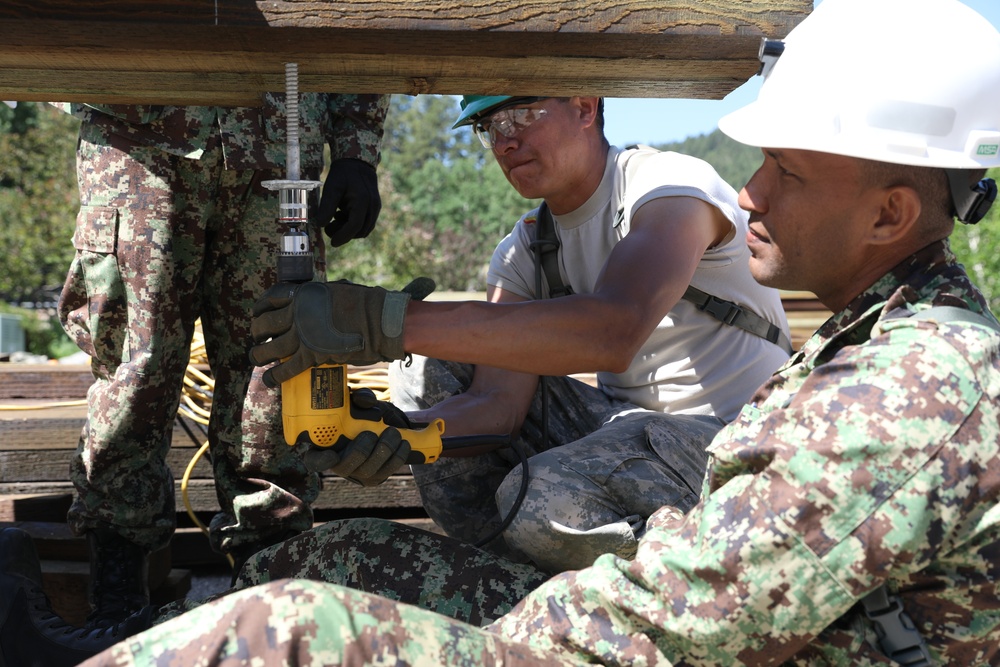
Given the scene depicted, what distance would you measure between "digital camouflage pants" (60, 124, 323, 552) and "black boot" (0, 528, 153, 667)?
41 cm

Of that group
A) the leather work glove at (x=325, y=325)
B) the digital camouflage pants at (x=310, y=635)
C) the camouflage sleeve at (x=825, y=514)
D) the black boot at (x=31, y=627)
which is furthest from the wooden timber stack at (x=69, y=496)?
the camouflage sleeve at (x=825, y=514)

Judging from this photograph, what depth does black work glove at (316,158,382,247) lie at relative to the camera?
2.48m

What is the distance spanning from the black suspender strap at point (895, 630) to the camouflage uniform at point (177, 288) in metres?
1.87

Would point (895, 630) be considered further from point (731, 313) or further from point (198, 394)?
point (198, 394)

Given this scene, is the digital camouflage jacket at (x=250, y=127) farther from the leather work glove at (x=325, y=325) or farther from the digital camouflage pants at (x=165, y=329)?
the leather work glove at (x=325, y=325)

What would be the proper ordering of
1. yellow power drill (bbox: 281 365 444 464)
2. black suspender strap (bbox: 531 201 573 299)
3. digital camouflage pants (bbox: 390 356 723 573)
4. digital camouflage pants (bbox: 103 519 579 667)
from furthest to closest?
black suspender strap (bbox: 531 201 573 299) < digital camouflage pants (bbox: 390 356 723 573) < yellow power drill (bbox: 281 365 444 464) < digital camouflage pants (bbox: 103 519 579 667)

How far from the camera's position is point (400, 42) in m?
1.62

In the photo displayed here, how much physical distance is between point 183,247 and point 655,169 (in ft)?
4.42

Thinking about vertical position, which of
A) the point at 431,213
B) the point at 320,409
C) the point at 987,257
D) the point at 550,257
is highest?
the point at 550,257

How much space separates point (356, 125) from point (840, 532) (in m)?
2.00

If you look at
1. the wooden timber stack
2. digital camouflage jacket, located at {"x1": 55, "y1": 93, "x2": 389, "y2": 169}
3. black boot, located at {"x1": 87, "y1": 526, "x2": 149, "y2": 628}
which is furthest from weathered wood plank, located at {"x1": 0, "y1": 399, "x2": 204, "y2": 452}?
digital camouflage jacket, located at {"x1": 55, "y1": 93, "x2": 389, "y2": 169}

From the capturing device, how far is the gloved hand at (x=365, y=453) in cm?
219

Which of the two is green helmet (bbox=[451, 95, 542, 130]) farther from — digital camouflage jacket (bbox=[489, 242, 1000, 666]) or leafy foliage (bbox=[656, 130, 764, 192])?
leafy foliage (bbox=[656, 130, 764, 192])

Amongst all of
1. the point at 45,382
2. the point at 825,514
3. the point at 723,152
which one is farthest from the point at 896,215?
the point at 723,152
